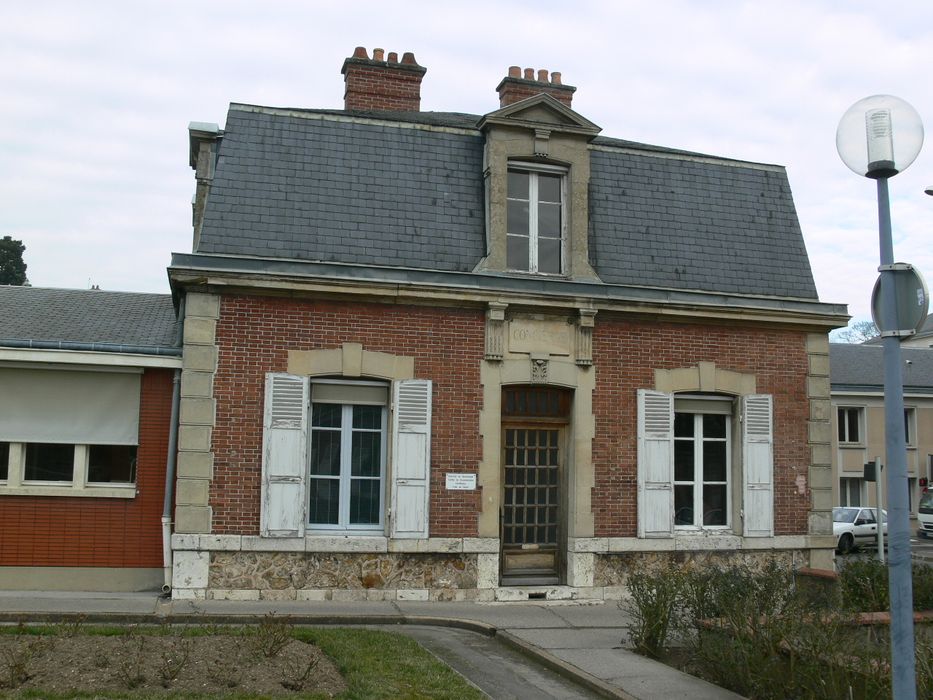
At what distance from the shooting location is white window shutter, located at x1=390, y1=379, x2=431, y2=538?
12.4 metres

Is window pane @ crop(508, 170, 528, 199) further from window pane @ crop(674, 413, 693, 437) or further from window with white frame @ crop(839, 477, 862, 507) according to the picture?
window with white frame @ crop(839, 477, 862, 507)

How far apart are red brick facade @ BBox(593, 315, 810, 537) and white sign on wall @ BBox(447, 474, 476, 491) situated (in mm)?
1775

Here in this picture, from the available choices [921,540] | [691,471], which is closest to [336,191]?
[691,471]

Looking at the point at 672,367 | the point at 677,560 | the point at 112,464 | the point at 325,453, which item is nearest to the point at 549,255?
the point at 672,367

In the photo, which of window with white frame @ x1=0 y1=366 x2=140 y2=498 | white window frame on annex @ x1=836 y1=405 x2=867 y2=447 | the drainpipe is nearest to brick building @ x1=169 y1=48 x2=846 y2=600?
the drainpipe

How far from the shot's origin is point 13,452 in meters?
12.3

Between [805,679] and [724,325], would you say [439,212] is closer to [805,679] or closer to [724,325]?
[724,325]

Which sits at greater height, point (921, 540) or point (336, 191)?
point (336, 191)

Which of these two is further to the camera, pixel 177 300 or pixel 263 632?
pixel 177 300

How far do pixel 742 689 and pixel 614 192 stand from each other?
27.0 ft

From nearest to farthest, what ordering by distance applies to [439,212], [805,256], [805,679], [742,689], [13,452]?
[805,679] → [742,689] → [13,452] → [439,212] → [805,256]

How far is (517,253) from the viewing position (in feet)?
44.3

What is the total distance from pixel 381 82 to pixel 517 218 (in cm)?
409

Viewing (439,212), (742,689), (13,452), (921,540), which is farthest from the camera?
(921,540)
